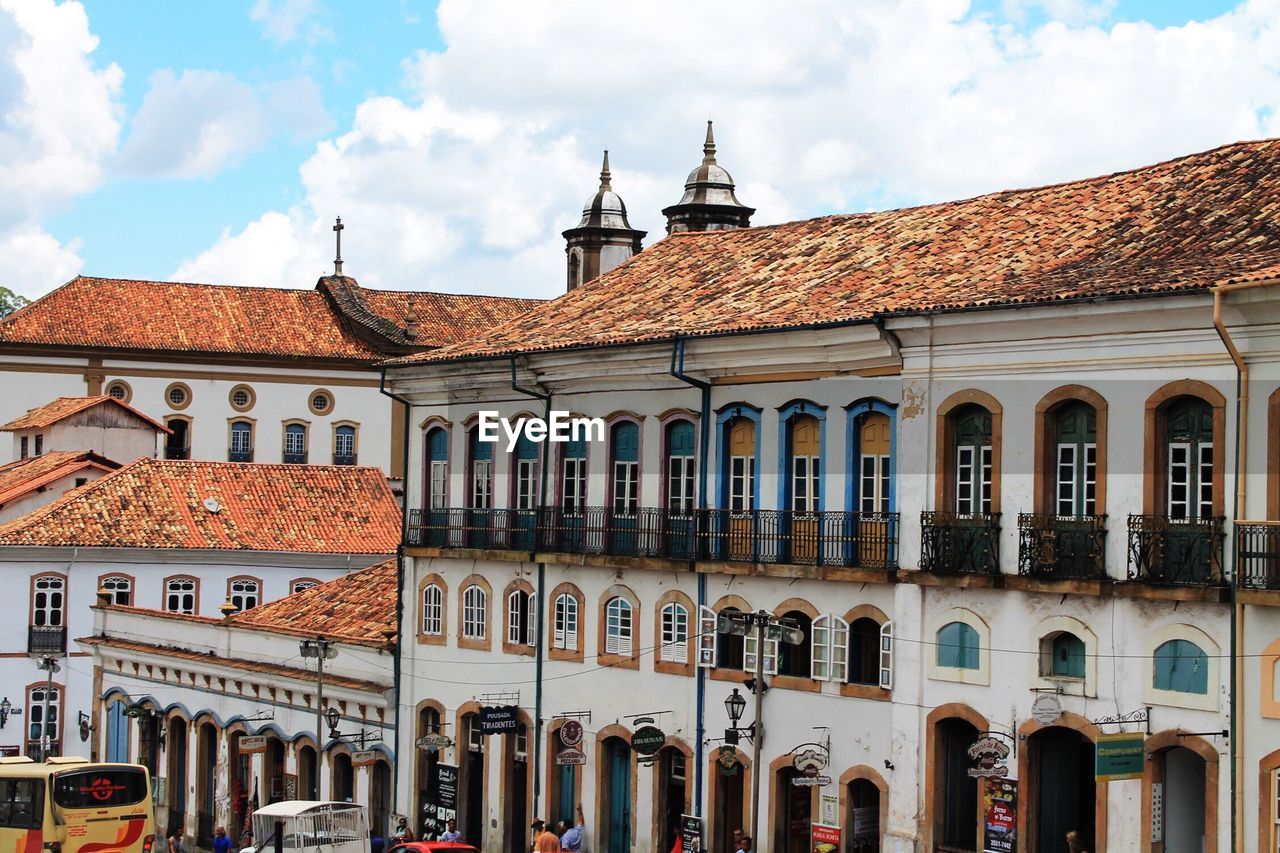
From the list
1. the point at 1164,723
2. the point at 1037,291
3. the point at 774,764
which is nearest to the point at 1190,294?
the point at 1037,291

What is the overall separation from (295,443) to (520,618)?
44485 mm

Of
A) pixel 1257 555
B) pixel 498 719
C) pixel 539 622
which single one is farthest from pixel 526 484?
pixel 1257 555

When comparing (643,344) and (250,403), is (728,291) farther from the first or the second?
(250,403)

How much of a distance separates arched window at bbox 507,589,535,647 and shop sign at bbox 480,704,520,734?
1272 mm

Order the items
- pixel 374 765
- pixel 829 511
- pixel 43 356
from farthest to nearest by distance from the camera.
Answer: pixel 43 356 < pixel 374 765 < pixel 829 511

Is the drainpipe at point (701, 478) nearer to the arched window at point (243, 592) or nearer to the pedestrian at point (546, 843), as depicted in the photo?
the pedestrian at point (546, 843)

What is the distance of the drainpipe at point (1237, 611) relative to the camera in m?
27.8

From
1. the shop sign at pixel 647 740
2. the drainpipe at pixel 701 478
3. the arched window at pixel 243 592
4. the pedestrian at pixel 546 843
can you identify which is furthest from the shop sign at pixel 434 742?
the arched window at pixel 243 592

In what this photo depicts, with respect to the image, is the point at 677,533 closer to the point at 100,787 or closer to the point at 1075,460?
the point at 1075,460

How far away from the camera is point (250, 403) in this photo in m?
83.9

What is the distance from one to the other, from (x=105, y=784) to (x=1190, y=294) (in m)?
19.9

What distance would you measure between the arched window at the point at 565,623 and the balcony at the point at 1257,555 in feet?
47.7

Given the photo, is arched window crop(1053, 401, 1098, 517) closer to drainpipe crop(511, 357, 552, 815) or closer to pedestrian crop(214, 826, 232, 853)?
drainpipe crop(511, 357, 552, 815)

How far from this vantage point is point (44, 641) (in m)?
57.3
